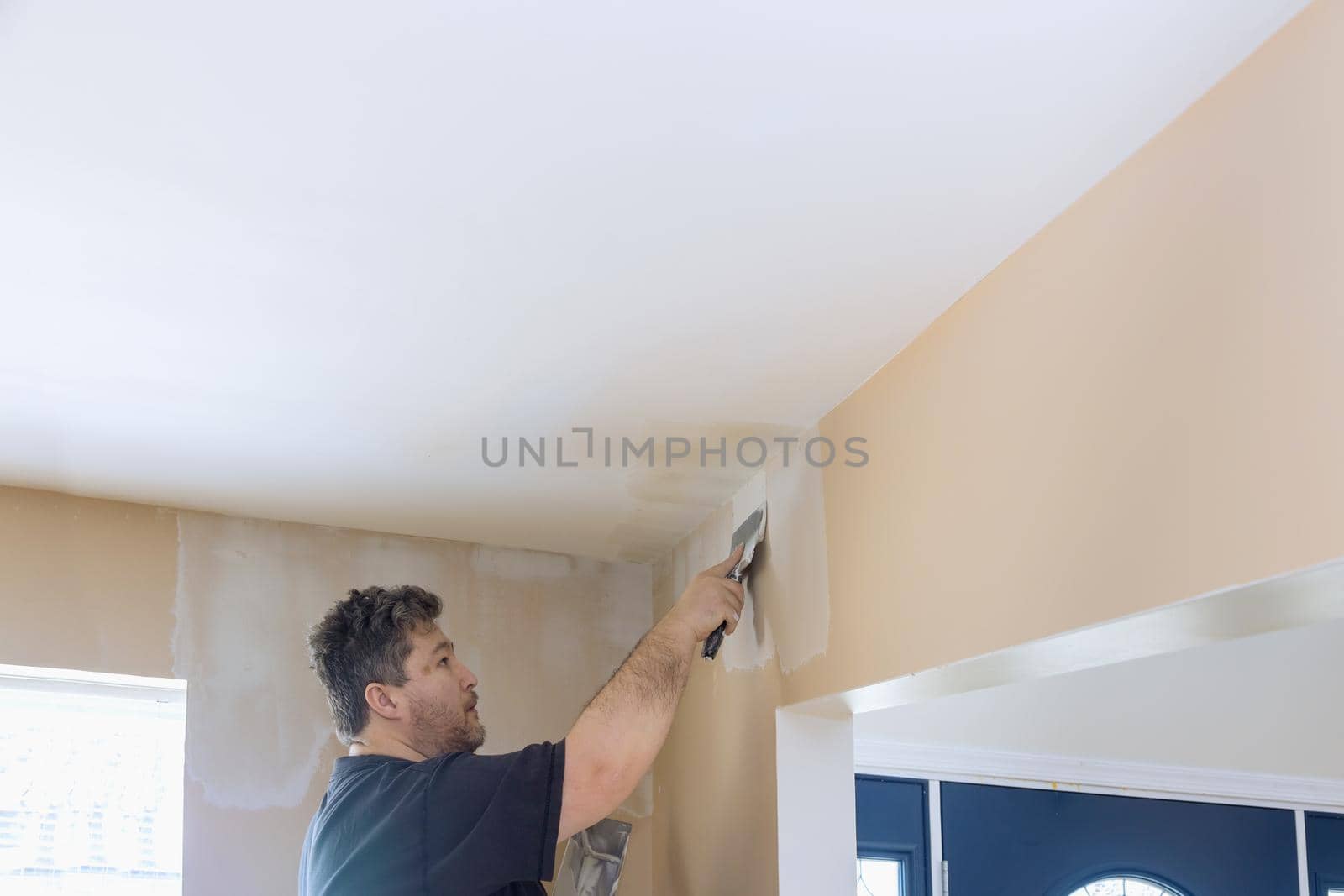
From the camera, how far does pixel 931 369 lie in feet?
6.84

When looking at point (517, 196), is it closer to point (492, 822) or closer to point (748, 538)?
point (492, 822)

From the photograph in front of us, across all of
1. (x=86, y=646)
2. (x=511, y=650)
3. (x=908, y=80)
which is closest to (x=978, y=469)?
(x=908, y=80)

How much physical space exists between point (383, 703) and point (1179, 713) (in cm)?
228

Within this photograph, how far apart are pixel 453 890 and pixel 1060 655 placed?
41.2 inches

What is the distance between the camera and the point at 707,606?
2496 mm

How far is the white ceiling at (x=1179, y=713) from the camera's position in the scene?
10.6 feet

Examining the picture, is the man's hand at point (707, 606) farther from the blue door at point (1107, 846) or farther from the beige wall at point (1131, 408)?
the blue door at point (1107, 846)

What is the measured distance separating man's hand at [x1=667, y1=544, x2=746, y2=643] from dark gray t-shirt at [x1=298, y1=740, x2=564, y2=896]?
0.45 meters

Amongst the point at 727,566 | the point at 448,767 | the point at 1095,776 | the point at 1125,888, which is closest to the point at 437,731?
the point at 448,767

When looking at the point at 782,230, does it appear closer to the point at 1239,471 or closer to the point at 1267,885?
the point at 1239,471

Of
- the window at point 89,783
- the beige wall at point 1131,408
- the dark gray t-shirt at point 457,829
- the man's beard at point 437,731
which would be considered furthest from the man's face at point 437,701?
the window at point 89,783

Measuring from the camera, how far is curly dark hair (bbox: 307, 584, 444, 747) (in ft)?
7.97

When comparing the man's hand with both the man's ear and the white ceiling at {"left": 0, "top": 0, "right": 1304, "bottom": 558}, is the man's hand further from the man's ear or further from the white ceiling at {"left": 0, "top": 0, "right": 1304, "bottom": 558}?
the man's ear

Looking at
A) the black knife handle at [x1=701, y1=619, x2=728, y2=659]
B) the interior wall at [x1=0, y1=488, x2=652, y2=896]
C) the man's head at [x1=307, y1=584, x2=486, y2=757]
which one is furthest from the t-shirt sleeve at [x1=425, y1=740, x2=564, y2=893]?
the interior wall at [x1=0, y1=488, x2=652, y2=896]
